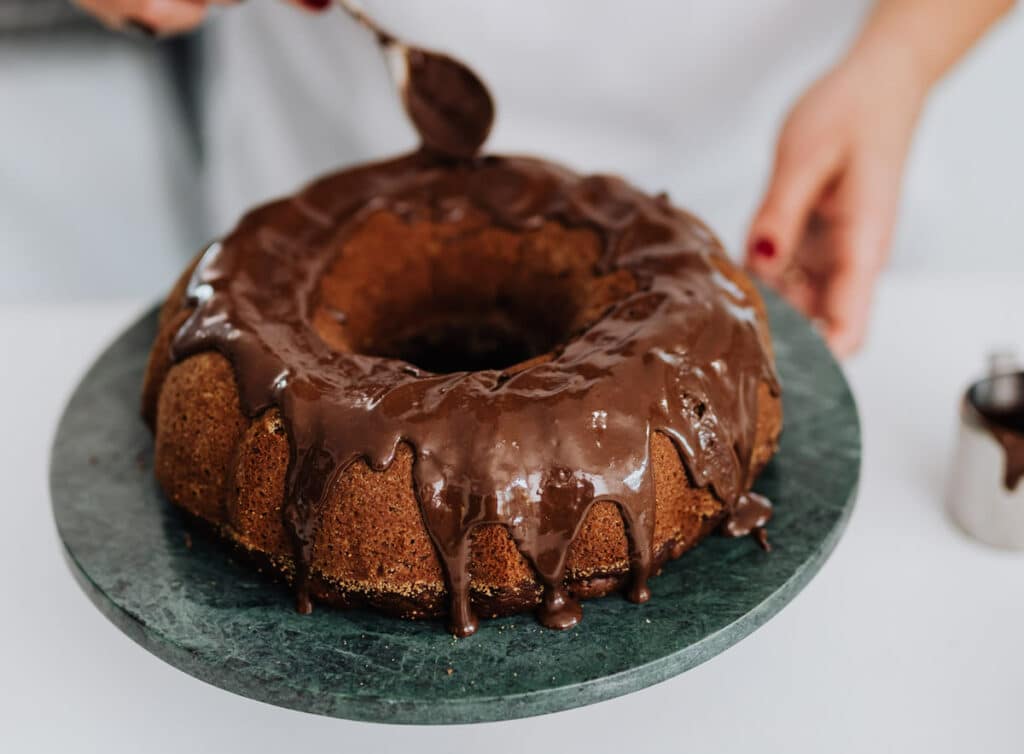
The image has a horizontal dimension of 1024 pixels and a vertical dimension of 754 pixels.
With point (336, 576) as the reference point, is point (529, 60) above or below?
above

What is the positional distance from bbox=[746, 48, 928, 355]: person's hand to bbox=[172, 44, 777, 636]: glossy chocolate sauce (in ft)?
0.89

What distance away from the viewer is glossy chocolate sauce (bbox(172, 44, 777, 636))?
3.52 ft

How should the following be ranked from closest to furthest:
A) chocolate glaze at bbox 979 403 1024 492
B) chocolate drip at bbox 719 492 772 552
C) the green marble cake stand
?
the green marble cake stand
chocolate drip at bbox 719 492 772 552
chocolate glaze at bbox 979 403 1024 492

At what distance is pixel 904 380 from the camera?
1733mm

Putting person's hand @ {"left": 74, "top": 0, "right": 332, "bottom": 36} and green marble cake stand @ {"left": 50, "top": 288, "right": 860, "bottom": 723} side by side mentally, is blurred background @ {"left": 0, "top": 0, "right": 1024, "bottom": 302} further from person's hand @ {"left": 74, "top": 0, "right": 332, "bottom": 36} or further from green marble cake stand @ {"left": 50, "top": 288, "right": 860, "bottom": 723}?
green marble cake stand @ {"left": 50, "top": 288, "right": 860, "bottom": 723}

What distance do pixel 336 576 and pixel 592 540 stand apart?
26cm

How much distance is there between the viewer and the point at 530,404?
1.09 meters

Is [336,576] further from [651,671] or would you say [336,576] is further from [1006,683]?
[1006,683]

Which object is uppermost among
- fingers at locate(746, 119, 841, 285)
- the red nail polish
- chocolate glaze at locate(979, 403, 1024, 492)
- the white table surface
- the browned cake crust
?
fingers at locate(746, 119, 841, 285)

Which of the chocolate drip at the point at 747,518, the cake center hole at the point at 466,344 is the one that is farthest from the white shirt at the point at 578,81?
the chocolate drip at the point at 747,518

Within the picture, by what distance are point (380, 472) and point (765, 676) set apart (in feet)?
1.71

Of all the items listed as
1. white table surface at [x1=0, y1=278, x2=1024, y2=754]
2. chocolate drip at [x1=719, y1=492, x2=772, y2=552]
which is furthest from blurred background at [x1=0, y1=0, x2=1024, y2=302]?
chocolate drip at [x1=719, y1=492, x2=772, y2=552]

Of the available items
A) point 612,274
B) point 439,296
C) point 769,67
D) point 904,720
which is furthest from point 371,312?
point 769,67

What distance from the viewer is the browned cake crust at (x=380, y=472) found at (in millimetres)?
1106
